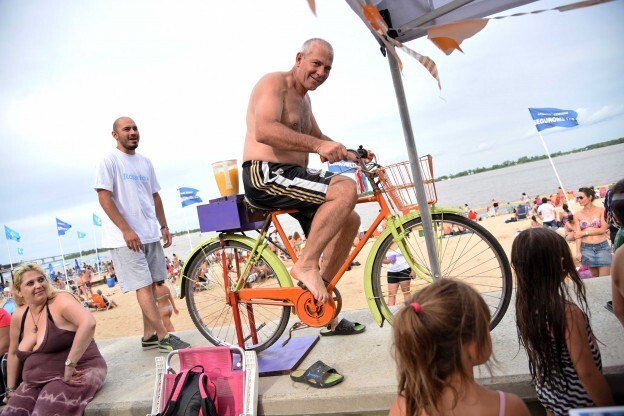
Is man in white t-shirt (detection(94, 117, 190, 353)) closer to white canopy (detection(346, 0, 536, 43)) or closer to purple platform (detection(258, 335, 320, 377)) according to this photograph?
purple platform (detection(258, 335, 320, 377))

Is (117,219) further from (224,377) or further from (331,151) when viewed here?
(331,151)

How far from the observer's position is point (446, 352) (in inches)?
61.2

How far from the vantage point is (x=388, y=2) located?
2.77 metres

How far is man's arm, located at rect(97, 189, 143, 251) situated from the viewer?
411 cm

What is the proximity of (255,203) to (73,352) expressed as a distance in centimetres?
178

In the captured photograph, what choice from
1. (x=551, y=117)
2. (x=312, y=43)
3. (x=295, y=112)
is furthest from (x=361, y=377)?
(x=551, y=117)

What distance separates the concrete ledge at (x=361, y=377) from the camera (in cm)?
264

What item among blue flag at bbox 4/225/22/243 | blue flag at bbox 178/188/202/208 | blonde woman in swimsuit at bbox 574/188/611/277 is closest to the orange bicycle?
blonde woman in swimsuit at bbox 574/188/611/277

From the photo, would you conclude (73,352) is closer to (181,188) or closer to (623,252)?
(623,252)

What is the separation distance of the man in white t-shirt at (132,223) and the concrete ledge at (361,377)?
610 millimetres

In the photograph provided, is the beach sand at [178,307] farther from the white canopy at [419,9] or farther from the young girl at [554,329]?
the young girl at [554,329]

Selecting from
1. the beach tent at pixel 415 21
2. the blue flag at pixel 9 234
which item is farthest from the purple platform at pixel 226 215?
the blue flag at pixel 9 234

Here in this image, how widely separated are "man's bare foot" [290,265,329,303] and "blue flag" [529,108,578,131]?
14798 mm

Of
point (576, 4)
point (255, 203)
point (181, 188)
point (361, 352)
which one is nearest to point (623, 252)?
point (576, 4)
